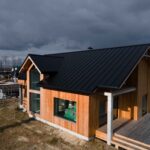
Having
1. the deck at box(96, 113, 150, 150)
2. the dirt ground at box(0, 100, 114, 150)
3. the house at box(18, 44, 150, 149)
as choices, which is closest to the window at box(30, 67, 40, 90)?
the house at box(18, 44, 150, 149)

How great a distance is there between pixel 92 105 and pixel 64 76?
11.0ft

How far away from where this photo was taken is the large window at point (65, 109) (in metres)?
10.8

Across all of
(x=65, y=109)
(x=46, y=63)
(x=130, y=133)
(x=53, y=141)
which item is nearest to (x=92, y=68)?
(x=65, y=109)

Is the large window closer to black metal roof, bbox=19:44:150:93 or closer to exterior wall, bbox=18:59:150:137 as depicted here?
exterior wall, bbox=18:59:150:137

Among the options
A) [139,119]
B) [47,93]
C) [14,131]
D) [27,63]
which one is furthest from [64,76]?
[139,119]

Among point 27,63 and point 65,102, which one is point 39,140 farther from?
point 27,63

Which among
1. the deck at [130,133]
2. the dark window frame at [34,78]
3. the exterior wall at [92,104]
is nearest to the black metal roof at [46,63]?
the exterior wall at [92,104]

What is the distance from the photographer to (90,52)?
14164 millimetres

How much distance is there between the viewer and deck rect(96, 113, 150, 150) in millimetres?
8289

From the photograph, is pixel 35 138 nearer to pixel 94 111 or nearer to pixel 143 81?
pixel 94 111

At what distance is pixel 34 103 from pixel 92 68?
5.89 m

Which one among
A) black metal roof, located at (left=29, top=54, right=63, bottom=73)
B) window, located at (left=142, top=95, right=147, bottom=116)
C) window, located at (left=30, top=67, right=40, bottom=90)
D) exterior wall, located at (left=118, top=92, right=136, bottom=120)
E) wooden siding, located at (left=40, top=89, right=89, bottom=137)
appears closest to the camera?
wooden siding, located at (left=40, top=89, right=89, bottom=137)

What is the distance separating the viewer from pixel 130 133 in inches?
367

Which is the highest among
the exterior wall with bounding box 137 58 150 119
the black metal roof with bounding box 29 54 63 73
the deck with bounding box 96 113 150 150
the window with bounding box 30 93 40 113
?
the black metal roof with bounding box 29 54 63 73
